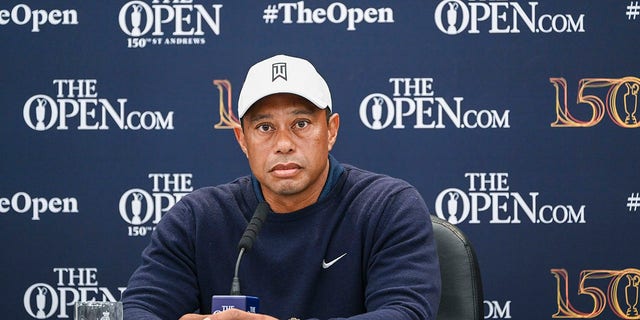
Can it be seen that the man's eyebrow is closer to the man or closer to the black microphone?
the man

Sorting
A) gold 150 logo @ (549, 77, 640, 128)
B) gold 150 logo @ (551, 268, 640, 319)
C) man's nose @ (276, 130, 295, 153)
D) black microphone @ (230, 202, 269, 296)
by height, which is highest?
gold 150 logo @ (549, 77, 640, 128)

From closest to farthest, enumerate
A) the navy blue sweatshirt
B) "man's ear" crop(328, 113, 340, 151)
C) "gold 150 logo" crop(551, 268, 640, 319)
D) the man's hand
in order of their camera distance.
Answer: the man's hand → the navy blue sweatshirt → "man's ear" crop(328, 113, 340, 151) → "gold 150 logo" crop(551, 268, 640, 319)

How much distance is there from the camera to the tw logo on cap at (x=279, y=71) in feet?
7.16

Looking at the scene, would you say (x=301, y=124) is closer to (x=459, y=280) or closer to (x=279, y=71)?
(x=279, y=71)

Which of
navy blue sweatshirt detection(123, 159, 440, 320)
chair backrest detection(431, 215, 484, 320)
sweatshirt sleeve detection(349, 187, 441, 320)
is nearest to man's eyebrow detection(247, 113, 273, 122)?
navy blue sweatshirt detection(123, 159, 440, 320)

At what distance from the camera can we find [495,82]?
11.5 ft

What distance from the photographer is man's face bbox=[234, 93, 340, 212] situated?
2.22 m

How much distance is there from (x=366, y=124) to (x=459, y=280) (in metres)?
1.38

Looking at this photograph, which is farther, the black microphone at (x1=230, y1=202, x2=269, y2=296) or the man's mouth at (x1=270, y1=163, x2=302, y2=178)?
the man's mouth at (x1=270, y1=163, x2=302, y2=178)

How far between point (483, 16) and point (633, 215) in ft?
3.05

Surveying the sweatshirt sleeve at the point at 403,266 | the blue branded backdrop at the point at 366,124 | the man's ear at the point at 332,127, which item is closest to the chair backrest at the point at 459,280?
the sweatshirt sleeve at the point at 403,266

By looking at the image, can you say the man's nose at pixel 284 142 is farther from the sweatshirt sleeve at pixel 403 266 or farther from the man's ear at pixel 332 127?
the sweatshirt sleeve at pixel 403 266

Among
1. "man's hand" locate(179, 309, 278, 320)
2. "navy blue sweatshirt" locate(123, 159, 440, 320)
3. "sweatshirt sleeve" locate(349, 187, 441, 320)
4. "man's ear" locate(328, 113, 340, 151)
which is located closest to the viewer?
"man's hand" locate(179, 309, 278, 320)

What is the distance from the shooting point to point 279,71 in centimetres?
219
